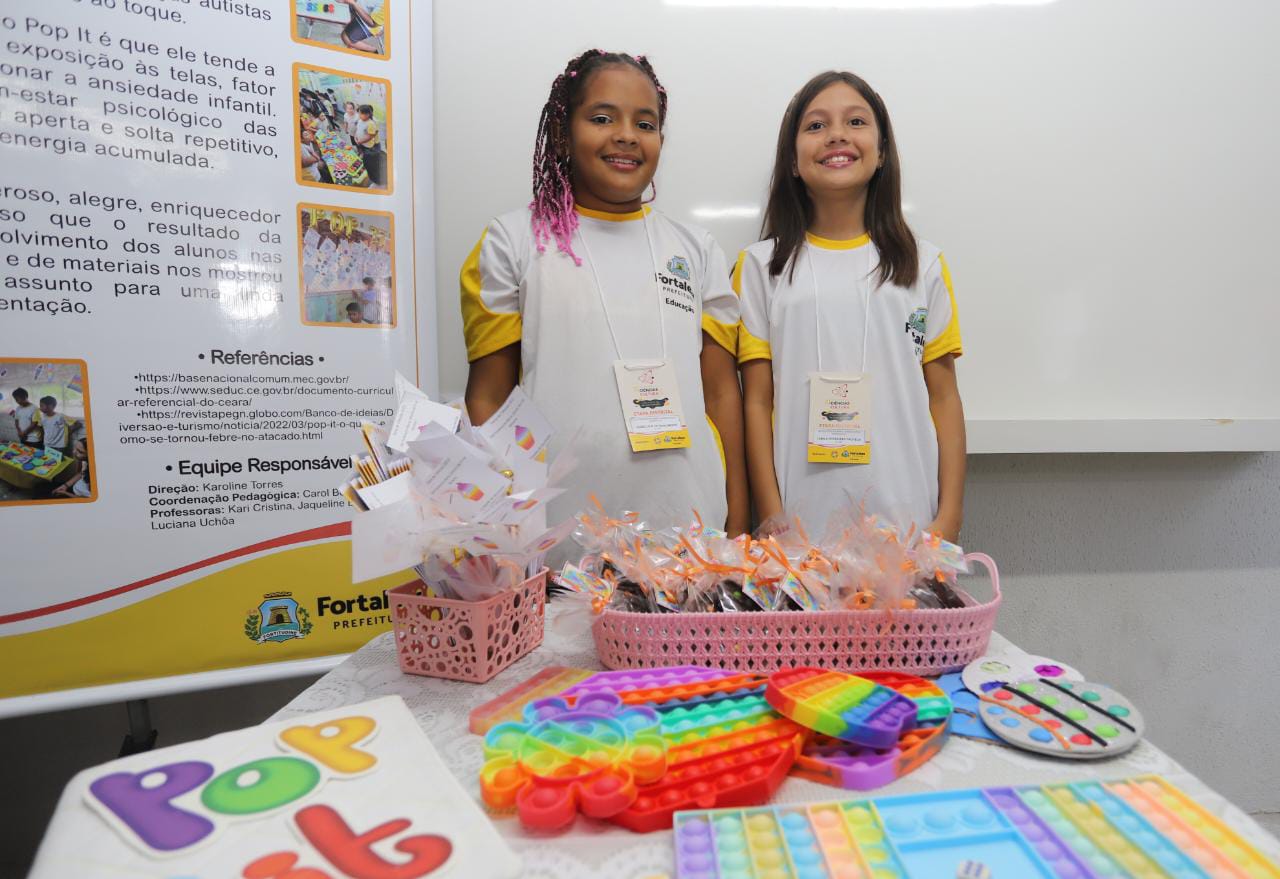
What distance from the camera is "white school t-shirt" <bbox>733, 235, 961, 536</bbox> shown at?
5.51ft

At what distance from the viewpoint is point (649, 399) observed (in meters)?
1.56

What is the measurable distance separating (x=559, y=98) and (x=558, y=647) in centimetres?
126

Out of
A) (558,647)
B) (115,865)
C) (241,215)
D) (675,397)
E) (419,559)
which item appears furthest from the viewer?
(675,397)

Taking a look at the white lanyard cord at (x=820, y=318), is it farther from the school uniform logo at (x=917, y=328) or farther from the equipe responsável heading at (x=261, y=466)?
the equipe responsável heading at (x=261, y=466)

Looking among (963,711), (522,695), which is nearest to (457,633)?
(522,695)

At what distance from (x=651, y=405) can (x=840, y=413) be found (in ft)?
1.53

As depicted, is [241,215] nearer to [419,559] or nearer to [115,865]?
[419,559]

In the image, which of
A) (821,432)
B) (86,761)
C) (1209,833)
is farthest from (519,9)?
(86,761)

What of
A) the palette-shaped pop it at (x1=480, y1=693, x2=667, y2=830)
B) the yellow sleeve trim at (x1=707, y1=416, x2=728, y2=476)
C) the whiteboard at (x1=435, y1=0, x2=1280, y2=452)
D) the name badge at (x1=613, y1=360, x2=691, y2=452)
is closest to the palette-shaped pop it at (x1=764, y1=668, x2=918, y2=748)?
the palette-shaped pop it at (x1=480, y1=693, x2=667, y2=830)

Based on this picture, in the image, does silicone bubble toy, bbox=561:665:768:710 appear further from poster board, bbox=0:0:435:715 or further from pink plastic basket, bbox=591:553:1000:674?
poster board, bbox=0:0:435:715

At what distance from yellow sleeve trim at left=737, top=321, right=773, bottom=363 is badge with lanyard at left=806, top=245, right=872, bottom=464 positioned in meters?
0.12

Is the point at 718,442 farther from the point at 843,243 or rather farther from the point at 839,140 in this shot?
the point at 839,140

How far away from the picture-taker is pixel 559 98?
162 centimetres

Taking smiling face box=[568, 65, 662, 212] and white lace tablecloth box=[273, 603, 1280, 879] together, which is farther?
smiling face box=[568, 65, 662, 212]
